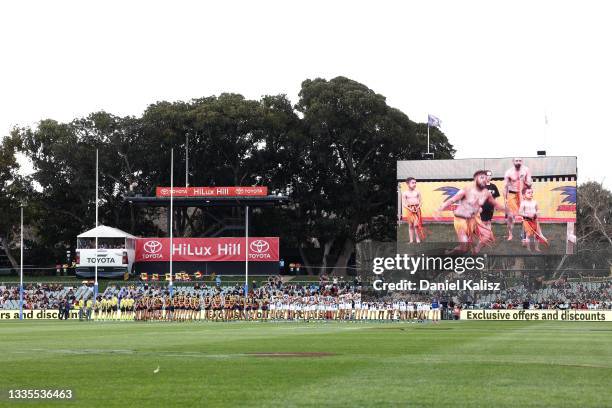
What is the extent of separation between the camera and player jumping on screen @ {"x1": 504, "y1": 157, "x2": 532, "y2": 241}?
72.6 metres

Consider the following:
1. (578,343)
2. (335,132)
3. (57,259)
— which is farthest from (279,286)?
(578,343)

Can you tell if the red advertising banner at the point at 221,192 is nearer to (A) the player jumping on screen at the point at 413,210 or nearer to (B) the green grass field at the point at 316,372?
(A) the player jumping on screen at the point at 413,210

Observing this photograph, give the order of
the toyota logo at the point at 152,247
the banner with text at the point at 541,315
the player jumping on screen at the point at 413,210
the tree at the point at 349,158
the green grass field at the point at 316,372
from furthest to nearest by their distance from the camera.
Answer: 1. the tree at the point at 349,158
2. the toyota logo at the point at 152,247
3. the player jumping on screen at the point at 413,210
4. the banner with text at the point at 541,315
5. the green grass field at the point at 316,372

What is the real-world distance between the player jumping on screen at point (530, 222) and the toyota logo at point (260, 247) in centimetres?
2184

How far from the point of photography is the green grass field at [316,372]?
1524cm

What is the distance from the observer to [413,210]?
243 feet

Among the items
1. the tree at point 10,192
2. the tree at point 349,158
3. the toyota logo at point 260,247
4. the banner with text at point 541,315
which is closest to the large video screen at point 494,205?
the banner with text at point 541,315

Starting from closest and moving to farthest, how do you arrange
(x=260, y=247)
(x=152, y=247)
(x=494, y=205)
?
(x=494, y=205) < (x=260, y=247) < (x=152, y=247)

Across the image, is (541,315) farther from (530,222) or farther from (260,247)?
(260,247)

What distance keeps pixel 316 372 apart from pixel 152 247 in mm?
67947

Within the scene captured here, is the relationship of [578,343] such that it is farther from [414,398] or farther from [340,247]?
[340,247]

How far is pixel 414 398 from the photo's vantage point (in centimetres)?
1527

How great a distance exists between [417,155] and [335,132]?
796cm

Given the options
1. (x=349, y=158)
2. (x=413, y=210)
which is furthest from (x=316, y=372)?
(x=349, y=158)
